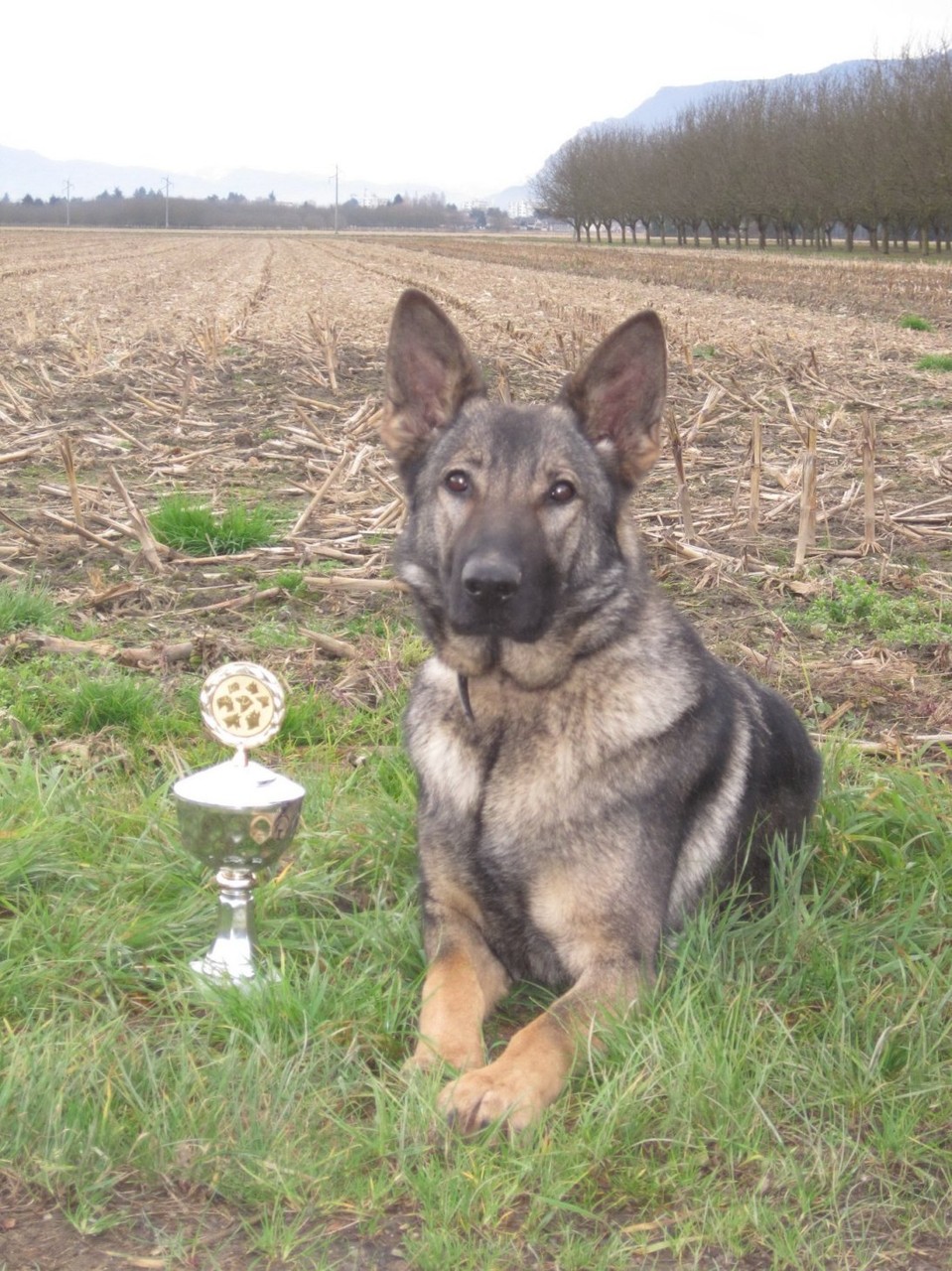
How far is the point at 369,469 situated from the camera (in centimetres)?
865

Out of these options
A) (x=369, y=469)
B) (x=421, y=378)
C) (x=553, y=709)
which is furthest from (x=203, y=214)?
(x=553, y=709)

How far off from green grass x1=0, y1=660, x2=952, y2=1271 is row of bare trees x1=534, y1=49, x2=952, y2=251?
5887 centimetres

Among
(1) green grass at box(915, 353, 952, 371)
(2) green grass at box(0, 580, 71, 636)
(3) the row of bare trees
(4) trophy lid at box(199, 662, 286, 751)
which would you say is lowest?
(2) green grass at box(0, 580, 71, 636)

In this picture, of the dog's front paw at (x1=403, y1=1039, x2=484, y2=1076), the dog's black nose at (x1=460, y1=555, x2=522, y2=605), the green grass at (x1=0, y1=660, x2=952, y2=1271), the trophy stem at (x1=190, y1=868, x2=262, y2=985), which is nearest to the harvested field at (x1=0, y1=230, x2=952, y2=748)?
the green grass at (x1=0, y1=660, x2=952, y2=1271)

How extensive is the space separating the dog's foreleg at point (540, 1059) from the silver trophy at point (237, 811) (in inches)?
27.1

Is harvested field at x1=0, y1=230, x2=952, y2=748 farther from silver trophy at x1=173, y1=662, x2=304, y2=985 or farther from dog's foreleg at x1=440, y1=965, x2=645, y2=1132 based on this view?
dog's foreleg at x1=440, y1=965, x2=645, y2=1132

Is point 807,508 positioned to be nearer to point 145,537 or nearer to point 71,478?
point 145,537

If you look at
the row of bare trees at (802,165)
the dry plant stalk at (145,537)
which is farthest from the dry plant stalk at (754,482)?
the row of bare trees at (802,165)

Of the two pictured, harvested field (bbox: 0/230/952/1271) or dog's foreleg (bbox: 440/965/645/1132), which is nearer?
harvested field (bbox: 0/230/952/1271)

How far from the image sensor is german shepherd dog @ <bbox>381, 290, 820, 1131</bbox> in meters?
3.34

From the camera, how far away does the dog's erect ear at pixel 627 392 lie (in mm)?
3674

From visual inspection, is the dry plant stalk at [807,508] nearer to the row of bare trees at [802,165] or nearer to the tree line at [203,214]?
the row of bare trees at [802,165]

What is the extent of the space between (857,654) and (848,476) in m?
3.60

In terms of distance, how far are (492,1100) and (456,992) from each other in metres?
0.42
